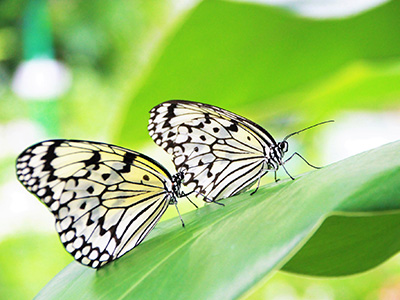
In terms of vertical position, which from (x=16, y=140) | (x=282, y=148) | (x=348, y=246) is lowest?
(x=348, y=246)

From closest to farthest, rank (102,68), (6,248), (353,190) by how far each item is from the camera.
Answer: (353,190)
(6,248)
(102,68)

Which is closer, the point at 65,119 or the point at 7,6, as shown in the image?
the point at 65,119

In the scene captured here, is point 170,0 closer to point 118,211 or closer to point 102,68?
point 102,68

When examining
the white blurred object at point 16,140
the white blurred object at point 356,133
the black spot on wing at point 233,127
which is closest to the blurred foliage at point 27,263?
the white blurred object at point 16,140

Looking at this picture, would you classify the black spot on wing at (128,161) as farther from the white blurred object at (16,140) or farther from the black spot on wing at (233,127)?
the white blurred object at (16,140)

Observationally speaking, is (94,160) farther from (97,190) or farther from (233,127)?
(233,127)

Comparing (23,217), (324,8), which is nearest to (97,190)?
(324,8)

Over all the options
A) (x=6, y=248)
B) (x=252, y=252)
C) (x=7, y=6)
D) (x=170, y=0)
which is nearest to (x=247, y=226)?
(x=252, y=252)
